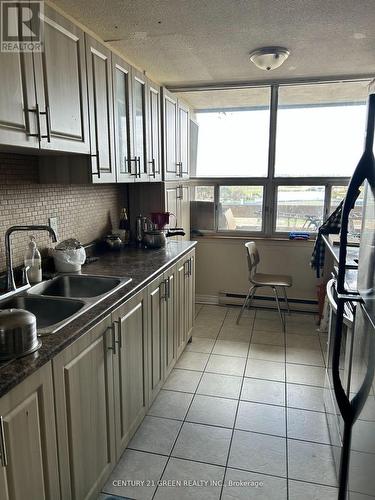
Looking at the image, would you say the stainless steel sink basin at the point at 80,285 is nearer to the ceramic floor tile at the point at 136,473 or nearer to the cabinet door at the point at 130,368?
the cabinet door at the point at 130,368

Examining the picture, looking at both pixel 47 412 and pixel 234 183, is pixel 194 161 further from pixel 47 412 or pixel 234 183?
pixel 47 412

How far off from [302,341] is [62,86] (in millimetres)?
2784

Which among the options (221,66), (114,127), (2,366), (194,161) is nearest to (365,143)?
(2,366)

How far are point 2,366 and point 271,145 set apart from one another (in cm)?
350

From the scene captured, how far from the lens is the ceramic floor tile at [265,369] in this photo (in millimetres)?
2756

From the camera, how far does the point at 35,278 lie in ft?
6.43

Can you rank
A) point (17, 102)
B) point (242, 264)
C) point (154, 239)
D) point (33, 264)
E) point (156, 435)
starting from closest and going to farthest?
1. point (17, 102)
2. point (33, 264)
3. point (156, 435)
4. point (154, 239)
5. point (242, 264)

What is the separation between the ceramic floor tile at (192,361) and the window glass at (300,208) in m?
1.78

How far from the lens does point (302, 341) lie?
11.1ft

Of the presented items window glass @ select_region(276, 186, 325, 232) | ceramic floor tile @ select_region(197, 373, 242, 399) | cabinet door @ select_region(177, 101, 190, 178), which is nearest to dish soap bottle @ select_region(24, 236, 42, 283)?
ceramic floor tile @ select_region(197, 373, 242, 399)

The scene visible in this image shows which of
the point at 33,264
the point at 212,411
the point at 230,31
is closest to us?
the point at 33,264

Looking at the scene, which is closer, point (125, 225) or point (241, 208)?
point (125, 225)

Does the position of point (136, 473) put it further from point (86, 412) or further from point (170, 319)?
point (170, 319)

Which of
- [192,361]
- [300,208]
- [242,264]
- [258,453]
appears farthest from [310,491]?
[300,208]
